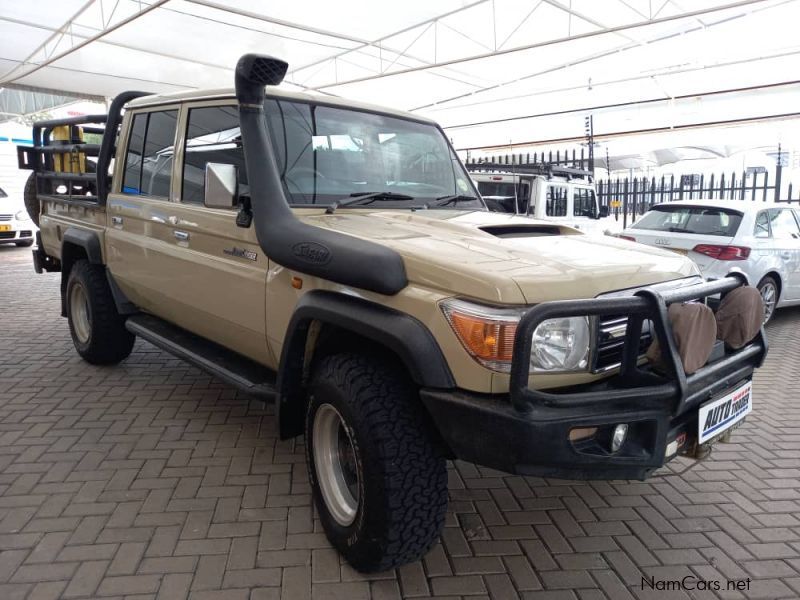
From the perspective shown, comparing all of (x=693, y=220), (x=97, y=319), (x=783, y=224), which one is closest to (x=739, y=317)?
(x=97, y=319)

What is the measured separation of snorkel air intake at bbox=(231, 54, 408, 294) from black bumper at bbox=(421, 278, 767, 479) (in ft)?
1.69

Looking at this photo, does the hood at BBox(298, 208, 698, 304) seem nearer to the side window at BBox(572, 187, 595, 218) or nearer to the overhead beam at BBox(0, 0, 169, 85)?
the side window at BBox(572, 187, 595, 218)

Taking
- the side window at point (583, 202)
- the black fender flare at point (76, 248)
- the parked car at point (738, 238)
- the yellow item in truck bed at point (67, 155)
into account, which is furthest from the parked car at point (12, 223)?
the parked car at point (738, 238)

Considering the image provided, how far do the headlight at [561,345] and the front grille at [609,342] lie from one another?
0.17ft

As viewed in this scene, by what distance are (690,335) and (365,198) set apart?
172cm

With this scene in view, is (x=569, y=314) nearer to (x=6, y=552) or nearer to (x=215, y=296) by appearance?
(x=215, y=296)

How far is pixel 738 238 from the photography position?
22.3ft

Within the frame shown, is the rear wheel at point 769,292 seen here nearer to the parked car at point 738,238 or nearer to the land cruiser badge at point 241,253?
the parked car at point 738,238

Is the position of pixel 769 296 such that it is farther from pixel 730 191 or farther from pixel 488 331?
pixel 730 191

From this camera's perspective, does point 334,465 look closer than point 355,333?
No

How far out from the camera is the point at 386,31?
1162cm

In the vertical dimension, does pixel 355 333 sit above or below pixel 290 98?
below

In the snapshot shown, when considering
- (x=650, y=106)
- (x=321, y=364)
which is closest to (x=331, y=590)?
(x=321, y=364)

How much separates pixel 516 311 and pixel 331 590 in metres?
1.38
